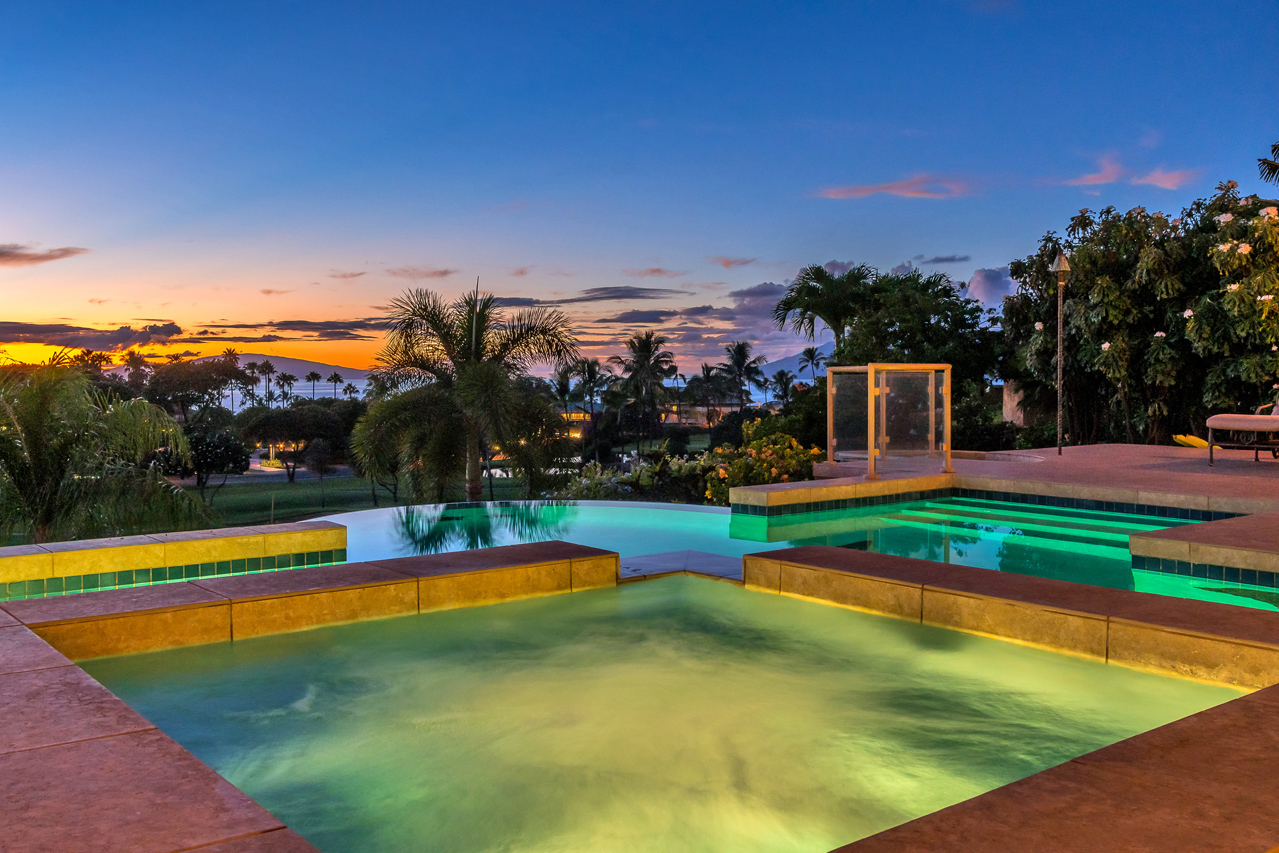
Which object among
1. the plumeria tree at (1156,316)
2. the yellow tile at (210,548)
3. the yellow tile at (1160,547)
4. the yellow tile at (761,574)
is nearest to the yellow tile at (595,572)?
the yellow tile at (761,574)

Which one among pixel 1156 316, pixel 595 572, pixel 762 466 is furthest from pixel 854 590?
pixel 1156 316

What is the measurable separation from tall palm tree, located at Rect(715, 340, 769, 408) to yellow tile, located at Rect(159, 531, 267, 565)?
58324 mm

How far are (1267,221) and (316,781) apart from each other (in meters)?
16.1

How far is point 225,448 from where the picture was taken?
3238 centimetres

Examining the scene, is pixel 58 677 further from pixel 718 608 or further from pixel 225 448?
pixel 225 448

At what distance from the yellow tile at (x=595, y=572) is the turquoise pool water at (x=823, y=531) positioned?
1907 mm

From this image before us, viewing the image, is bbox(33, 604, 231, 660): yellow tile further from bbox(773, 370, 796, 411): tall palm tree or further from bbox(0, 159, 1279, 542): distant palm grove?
bbox(773, 370, 796, 411): tall palm tree

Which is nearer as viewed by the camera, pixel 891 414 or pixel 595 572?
pixel 595 572

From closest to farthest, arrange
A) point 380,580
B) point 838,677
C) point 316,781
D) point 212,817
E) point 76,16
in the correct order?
point 212,817 < point 316,781 < point 838,677 < point 380,580 < point 76,16

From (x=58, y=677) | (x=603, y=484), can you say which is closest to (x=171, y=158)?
(x=603, y=484)

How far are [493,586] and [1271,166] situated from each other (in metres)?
18.9

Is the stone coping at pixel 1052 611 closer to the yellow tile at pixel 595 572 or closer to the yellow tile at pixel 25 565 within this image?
the yellow tile at pixel 595 572

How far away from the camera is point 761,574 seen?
516 cm

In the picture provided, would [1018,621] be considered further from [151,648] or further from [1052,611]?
[151,648]
